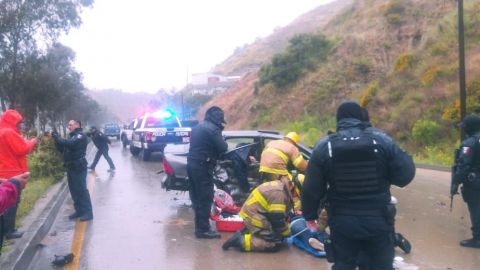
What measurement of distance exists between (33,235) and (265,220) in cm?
319

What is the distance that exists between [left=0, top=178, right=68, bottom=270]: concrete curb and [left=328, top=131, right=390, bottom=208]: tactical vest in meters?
3.95

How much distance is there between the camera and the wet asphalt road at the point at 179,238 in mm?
6754

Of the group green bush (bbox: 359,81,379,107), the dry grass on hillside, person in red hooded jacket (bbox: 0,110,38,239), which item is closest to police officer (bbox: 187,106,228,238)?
person in red hooded jacket (bbox: 0,110,38,239)

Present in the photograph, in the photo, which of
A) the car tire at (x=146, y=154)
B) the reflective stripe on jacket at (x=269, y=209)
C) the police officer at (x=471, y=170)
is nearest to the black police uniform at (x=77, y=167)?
the reflective stripe on jacket at (x=269, y=209)

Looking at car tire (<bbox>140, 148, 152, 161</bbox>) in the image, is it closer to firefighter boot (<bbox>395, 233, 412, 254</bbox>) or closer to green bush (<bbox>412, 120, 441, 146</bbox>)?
green bush (<bbox>412, 120, 441, 146</bbox>)

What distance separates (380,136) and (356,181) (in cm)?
39

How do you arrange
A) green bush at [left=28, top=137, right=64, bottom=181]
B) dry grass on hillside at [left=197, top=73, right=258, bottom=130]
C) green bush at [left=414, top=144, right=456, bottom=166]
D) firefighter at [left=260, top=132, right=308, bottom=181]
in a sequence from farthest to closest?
dry grass on hillside at [left=197, top=73, right=258, bottom=130], green bush at [left=414, top=144, right=456, bottom=166], green bush at [left=28, top=137, right=64, bottom=181], firefighter at [left=260, top=132, right=308, bottom=181]

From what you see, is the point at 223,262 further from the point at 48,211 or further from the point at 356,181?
the point at 48,211

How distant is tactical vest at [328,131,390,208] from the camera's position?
4.07 meters

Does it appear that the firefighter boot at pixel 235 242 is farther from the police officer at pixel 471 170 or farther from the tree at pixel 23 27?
the tree at pixel 23 27

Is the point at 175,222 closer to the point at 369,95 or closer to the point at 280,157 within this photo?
the point at 280,157

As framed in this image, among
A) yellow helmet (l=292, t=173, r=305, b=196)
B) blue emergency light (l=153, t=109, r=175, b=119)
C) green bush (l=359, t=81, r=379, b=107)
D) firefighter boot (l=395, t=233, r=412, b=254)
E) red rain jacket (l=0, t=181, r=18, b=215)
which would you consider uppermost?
green bush (l=359, t=81, r=379, b=107)

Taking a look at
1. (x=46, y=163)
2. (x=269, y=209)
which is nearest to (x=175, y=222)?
(x=269, y=209)

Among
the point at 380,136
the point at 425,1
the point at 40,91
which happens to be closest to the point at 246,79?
the point at 425,1
